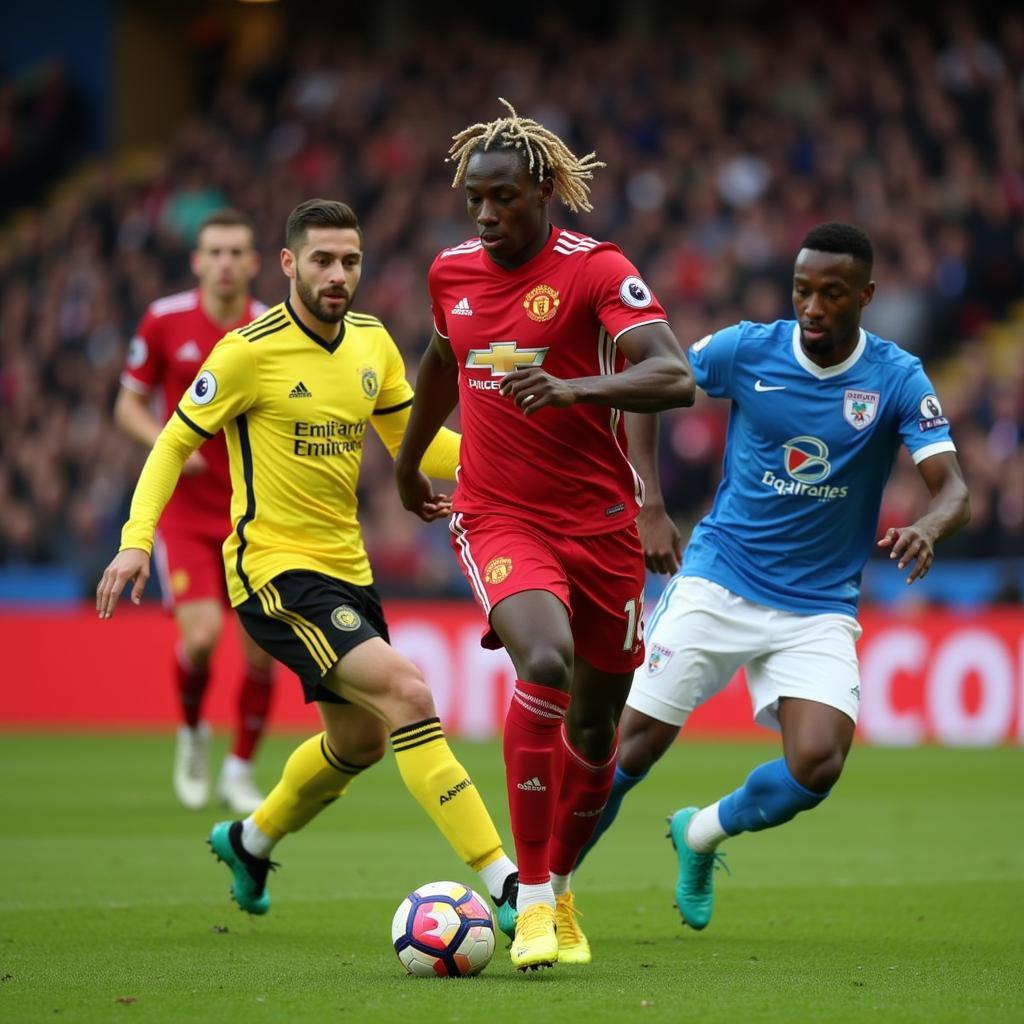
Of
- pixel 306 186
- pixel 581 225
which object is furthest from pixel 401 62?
pixel 581 225

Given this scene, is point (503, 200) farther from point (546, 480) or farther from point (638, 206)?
point (638, 206)

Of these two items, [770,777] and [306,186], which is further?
[306,186]

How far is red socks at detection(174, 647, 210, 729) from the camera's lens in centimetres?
1089

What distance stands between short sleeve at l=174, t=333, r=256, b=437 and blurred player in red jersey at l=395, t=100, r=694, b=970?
2.37 ft

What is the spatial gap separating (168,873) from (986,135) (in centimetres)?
1492

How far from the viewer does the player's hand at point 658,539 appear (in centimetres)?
714

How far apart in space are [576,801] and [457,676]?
962cm

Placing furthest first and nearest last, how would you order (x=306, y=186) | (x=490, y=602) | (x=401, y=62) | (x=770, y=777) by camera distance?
1. (x=401, y=62)
2. (x=306, y=186)
3. (x=770, y=777)
4. (x=490, y=602)

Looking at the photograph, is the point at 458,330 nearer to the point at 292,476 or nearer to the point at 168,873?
the point at 292,476

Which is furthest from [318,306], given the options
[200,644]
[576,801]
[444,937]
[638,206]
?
[638,206]

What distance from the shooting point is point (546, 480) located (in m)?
6.30

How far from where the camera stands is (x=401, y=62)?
25469mm

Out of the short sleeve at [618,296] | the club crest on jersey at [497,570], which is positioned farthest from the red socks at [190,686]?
the short sleeve at [618,296]

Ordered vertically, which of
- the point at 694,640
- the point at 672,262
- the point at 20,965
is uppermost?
the point at 672,262
